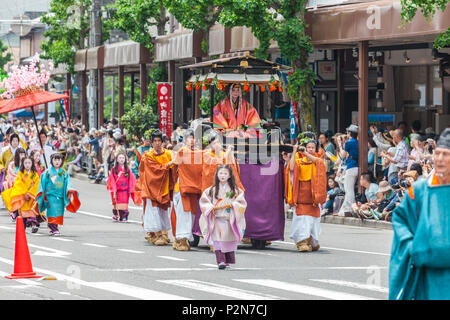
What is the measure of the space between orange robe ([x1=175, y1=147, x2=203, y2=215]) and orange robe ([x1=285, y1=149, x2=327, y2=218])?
1.40 meters

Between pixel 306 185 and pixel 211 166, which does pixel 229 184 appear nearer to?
pixel 211 166

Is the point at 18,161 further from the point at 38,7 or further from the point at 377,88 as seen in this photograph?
the point at 38,7

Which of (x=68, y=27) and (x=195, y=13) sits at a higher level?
(x=68, y=27)

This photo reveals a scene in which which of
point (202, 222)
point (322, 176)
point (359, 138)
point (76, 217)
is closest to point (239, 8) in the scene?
point (359, 138)

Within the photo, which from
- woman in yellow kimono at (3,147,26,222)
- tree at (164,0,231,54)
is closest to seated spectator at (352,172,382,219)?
woman in yellow kimono at (3,147,26,222)

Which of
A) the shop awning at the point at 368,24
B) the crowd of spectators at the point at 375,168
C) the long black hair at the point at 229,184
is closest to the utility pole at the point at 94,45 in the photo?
the crowd of spectators at the point at 375,168

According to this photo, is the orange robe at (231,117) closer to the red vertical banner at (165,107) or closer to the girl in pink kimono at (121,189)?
the girl in pink kimono at (121,189)

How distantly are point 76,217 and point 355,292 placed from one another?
1167cm

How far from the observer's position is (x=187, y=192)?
50.1ft

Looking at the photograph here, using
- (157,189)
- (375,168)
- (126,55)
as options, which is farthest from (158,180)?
(126,55)

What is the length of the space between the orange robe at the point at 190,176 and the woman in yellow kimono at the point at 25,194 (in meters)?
3.95

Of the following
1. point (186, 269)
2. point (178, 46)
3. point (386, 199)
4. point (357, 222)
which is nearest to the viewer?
point (186, 269)

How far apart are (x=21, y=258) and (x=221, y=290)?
2.48 meters

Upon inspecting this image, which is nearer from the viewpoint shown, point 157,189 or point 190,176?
point 190,176
